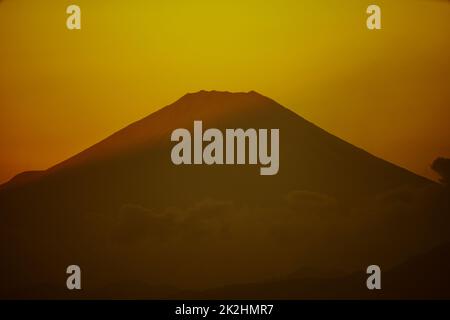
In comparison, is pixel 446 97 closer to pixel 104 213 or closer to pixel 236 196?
pixel 236 196

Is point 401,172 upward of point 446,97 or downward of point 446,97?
downward

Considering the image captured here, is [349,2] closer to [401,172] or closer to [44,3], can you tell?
[401,172]

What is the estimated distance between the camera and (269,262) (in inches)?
168

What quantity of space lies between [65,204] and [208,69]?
2.99 ft

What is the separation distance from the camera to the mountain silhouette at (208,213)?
425 centimetres

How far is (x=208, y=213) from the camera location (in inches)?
168

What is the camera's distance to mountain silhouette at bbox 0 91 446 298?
4250 millimetres

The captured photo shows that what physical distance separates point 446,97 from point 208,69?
44.0 inches
